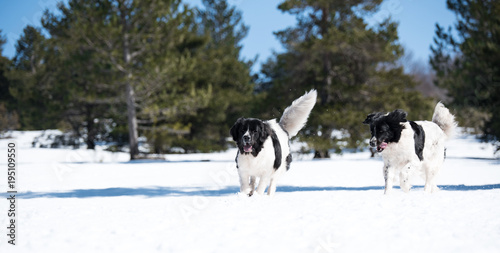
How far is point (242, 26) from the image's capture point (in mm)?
38906

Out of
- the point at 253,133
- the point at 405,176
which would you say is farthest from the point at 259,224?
the point at 405,176

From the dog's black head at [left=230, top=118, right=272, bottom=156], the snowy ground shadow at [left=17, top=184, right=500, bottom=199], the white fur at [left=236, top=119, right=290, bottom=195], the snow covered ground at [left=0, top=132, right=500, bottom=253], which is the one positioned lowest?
the snowy ground shadow at [left=17, top=184, right=500, bottom=199]

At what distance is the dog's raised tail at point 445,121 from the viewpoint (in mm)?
7570

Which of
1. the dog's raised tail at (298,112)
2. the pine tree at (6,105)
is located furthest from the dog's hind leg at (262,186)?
the pine tree at (6,105)

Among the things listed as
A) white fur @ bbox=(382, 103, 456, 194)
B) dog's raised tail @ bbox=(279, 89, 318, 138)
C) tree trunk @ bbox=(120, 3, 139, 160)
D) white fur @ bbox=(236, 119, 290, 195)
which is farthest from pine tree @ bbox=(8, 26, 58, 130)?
white fur @ bbox=(382, 103, 456, 194)

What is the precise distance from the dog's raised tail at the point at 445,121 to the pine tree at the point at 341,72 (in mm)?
9397

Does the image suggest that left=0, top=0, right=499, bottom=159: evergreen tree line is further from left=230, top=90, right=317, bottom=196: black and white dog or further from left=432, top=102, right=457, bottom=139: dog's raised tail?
left=230, top=90, right=317, bottom=196: black and white dog

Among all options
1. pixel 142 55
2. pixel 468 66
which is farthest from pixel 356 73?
pixel 142 55

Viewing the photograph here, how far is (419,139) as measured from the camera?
21.4ft

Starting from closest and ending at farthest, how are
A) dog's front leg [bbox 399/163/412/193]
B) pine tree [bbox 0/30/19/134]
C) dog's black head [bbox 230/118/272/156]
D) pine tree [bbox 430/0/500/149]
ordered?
dog's black head [bbox 230/118/272/156] → dog's front leg [bbox 399/163/412/193] → pine tree [bbox 430/0/500/149] → pine tree [bbox 0/30/19/134]

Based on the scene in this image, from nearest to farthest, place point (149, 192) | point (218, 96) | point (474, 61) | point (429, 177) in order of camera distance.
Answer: point (429, 177)
point (149, 192)
point (474, 61)
point (218, 96)

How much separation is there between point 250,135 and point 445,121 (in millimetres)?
3934

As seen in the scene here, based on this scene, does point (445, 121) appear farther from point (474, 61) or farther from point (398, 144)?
point (474, 61)

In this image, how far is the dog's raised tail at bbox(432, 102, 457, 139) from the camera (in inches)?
298
